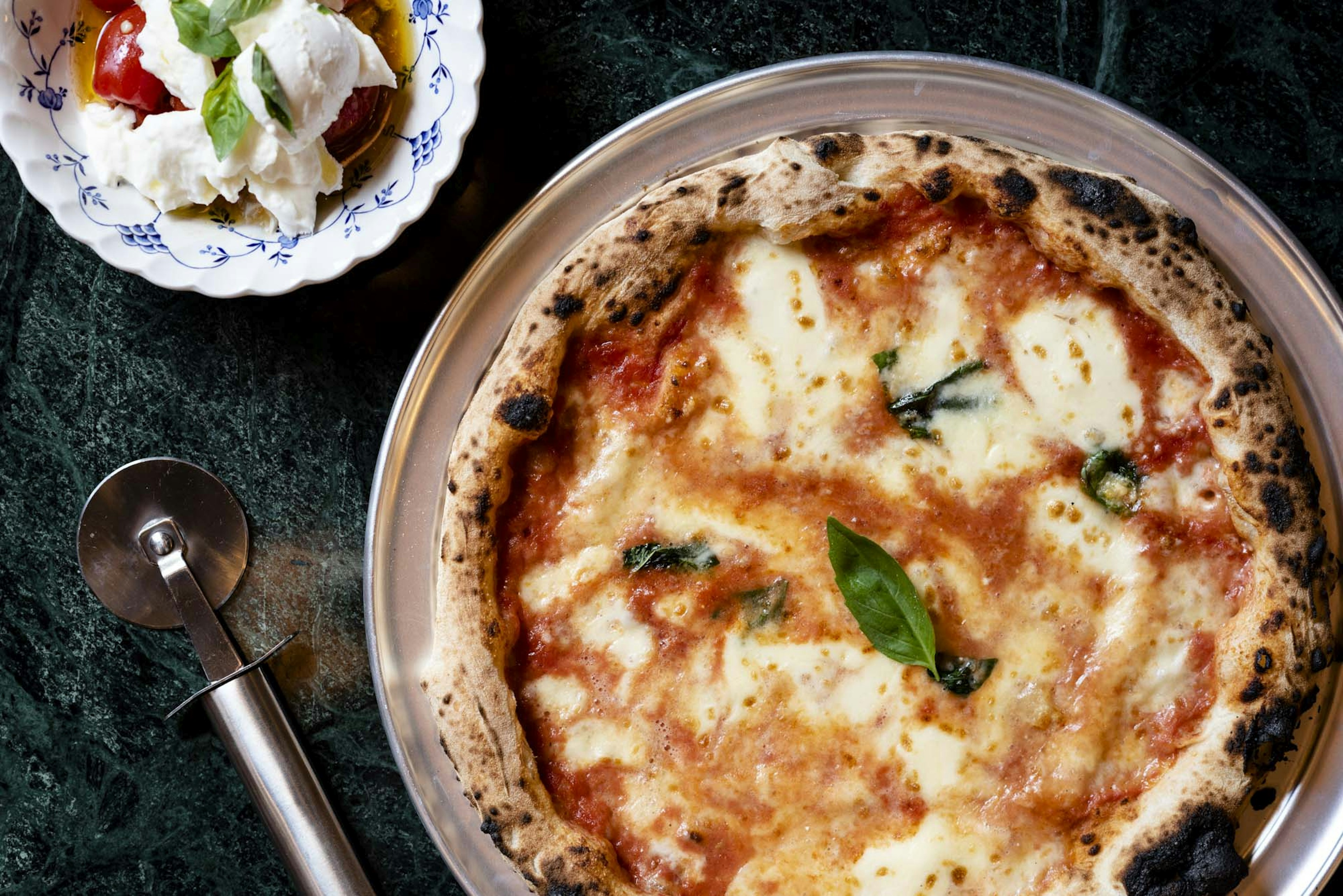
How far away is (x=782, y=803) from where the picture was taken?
2297mm

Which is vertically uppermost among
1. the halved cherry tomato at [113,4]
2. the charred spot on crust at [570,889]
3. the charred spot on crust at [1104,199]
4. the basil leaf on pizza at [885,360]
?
the charred spot on crust at [1104,199]

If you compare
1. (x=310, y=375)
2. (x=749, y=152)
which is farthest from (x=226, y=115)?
(x=749, y=152)

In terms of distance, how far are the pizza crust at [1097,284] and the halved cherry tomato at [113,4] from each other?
1.19 meters

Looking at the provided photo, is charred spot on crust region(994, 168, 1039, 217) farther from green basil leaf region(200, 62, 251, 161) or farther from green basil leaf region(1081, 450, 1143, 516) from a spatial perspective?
green basil leaf region(200, 62, 251, 161)

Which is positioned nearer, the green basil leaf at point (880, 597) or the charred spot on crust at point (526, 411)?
the green basil leaf at point (880, 597)

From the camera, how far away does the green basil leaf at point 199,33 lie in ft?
7.52

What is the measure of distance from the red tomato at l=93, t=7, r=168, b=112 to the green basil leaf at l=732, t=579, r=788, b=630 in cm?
169

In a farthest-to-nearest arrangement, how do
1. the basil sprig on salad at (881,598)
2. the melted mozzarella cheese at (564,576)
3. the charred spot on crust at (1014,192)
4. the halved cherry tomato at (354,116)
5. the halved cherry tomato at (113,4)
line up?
the halved cherry tomato at (113,4) < the halved cherry tomato at (354,116) < the melted mozzarella cheese at (564,576) < the charred spot on crust at (1014,192) < the basil sprig on salad at (881,598)

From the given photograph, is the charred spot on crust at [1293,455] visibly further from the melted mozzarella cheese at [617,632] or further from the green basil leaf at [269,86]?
Result: the green basil leaf at [269,86]

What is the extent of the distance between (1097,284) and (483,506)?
1302 millimetres

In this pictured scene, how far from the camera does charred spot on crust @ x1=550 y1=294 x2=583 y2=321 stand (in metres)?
2.30

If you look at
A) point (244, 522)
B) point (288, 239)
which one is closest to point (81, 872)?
point (244, 522)

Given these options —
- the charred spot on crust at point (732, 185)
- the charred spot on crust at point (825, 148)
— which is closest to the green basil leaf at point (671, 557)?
the charred spot on crust at point (732, 185)

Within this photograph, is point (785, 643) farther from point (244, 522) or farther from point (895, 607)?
point (244, 522)
